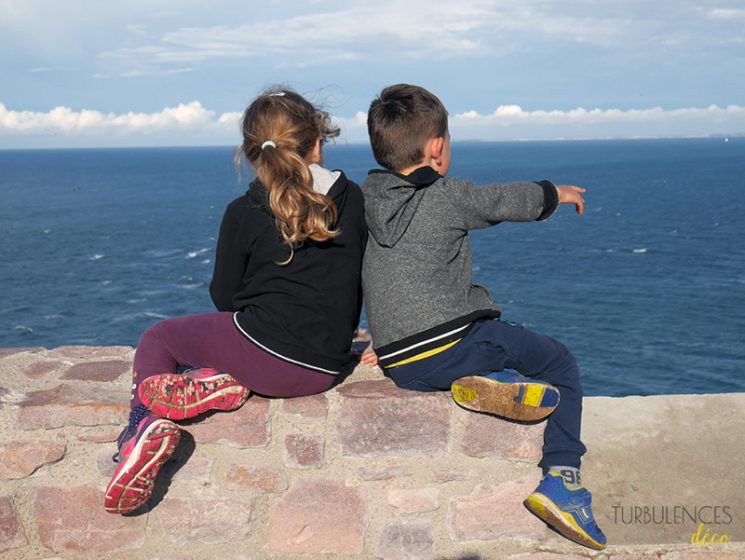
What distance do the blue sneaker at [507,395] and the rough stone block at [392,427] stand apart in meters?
0.11

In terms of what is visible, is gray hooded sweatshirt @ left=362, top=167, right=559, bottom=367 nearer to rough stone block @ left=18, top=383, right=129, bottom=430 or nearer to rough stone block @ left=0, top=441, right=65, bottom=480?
rough stone block @ left=18, top=383, right=129, bottom=430

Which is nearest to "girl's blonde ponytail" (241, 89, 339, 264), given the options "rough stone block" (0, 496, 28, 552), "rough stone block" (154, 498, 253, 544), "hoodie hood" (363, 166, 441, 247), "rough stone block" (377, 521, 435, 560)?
"hoodie hood" (363, 166, 441, 247)

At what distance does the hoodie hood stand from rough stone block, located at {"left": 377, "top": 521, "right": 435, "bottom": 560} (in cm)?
129

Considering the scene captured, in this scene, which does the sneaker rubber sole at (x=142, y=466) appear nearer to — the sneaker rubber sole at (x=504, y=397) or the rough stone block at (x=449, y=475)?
the rough stone block at (x=449, y=475)

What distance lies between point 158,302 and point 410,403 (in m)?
42.4

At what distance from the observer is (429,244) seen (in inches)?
136

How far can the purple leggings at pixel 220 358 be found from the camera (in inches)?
133

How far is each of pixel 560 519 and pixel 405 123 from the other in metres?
1.91

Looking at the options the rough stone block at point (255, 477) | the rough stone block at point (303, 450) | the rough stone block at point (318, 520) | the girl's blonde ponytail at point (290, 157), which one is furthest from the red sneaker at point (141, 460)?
the girl's blonde ponytail at point (290, 157)

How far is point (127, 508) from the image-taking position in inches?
127

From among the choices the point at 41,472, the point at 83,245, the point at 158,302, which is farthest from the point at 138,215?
the point at 41,472

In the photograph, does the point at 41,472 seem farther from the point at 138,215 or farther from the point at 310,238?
the point at 138,215

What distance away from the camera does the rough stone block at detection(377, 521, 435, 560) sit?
137 inches

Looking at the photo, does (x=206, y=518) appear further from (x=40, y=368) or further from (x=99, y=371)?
(x=40, y=368)
